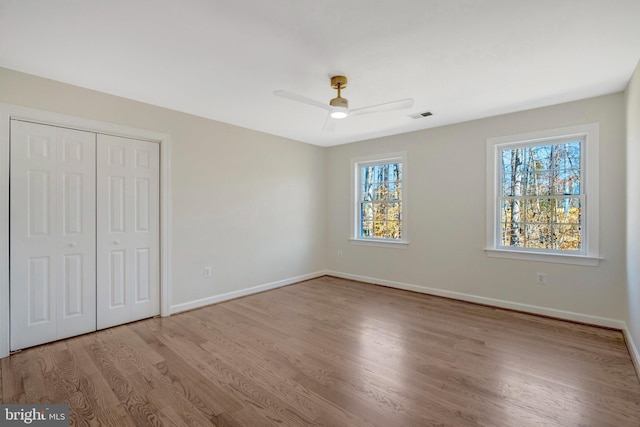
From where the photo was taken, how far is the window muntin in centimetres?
351

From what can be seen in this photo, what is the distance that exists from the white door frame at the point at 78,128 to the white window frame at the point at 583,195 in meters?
4.15

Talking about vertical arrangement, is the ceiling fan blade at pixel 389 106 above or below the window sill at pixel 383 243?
above

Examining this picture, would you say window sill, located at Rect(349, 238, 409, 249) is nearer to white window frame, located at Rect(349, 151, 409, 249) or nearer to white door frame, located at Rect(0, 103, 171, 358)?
white window frame, located at Rect(349, 151, 409, 249)

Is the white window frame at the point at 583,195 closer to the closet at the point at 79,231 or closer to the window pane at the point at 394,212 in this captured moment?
the window pane at the point at 394,212

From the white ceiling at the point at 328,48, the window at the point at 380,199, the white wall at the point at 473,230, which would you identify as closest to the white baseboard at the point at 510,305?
the white wall at the point at 473,230

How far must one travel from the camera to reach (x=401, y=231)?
4.91 meters

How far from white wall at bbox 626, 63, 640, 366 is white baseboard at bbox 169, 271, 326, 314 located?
4.16m

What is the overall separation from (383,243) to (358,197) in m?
1.02

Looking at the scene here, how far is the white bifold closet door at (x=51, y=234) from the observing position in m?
2.71

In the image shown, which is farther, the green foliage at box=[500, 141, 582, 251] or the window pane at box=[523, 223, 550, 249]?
the window pane at box=[523, 223, 550, 249]

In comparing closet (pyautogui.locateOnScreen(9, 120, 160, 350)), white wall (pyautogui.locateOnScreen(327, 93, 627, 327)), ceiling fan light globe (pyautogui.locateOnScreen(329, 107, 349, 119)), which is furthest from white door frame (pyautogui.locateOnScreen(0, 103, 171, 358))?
white wall (pyautogui.locateOnScreen(327, 93, 627, 327))

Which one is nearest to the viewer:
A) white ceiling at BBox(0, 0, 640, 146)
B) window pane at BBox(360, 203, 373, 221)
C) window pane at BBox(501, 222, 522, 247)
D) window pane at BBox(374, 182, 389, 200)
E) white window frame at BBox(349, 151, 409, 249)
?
white ceiling at BBox(0, 0, 640, 146)

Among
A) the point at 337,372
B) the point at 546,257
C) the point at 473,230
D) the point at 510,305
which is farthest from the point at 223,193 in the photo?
the point at 546,257

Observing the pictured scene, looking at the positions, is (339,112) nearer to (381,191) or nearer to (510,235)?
(381,191)
